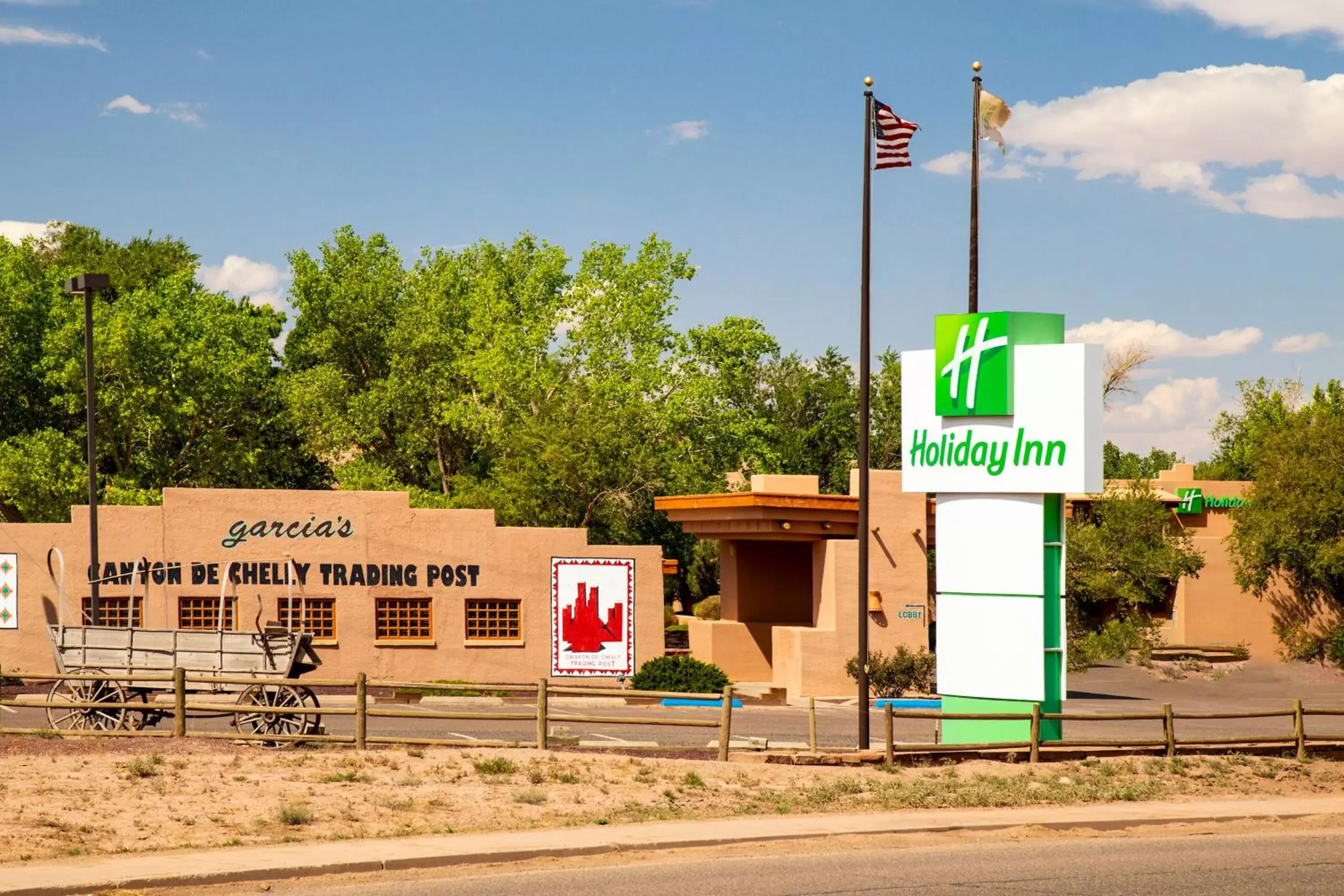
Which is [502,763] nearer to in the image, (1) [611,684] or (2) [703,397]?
(1) [611,684]

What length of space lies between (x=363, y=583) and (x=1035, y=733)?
21310mm

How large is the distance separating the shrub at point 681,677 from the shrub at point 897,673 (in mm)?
3958

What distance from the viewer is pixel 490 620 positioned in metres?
42.0

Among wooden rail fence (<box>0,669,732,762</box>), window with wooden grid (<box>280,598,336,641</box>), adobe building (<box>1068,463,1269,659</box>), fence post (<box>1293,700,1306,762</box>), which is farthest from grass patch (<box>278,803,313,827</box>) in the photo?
adobe building (<box>1068,463,1269,659</box>)

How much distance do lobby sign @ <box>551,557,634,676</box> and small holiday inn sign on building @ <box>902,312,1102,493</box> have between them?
54.0 ft

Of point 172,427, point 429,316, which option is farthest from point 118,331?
point 429,316

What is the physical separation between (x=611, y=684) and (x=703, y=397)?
23743 mm

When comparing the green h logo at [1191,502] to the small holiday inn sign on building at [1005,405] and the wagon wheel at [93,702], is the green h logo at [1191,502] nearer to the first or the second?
the small holiday inn sign on building at [1005,405]

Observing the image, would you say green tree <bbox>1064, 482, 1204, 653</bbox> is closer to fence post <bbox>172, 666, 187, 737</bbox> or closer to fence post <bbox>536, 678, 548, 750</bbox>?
fence post <bbox>536, 678, 548, 750</bbox>

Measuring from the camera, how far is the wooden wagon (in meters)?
26.8

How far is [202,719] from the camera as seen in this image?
97.5 feet

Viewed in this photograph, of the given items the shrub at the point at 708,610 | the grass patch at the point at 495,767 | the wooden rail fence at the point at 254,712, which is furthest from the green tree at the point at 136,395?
the grass patch at the point at 495,767

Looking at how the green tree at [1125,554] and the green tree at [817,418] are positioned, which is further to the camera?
the green tree at [817,418]

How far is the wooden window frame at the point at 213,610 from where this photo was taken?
4003 centimetres
